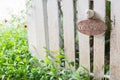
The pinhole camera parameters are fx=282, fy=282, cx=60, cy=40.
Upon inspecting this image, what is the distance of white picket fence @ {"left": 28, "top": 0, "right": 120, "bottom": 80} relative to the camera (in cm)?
234

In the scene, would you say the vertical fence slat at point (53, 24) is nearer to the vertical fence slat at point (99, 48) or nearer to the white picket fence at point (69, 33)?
the white picket fence at point (69, 33)

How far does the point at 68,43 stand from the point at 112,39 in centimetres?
51

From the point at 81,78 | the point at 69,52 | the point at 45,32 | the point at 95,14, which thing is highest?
the point at 95,14

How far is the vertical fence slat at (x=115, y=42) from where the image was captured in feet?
7.36

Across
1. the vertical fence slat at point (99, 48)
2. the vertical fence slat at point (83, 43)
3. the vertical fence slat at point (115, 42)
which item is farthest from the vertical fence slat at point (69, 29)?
the vertical fence slat at point (115, 42)

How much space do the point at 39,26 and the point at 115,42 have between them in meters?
0.93

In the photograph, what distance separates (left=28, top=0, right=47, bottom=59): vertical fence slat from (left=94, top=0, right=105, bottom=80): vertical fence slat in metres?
0.66

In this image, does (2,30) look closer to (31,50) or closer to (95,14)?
(31,50)

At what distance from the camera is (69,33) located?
2654 millimetres

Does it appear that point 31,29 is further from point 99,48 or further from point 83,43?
point 99,48

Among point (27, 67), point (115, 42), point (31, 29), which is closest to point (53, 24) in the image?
point (31, 29)

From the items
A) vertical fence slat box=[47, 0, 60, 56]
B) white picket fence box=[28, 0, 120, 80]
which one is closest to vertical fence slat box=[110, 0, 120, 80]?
white picket fence box=[28, 0, 120, 80]

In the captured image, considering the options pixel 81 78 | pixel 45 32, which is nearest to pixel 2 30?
pixel 45 32

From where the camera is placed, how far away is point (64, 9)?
2627 millimetres
